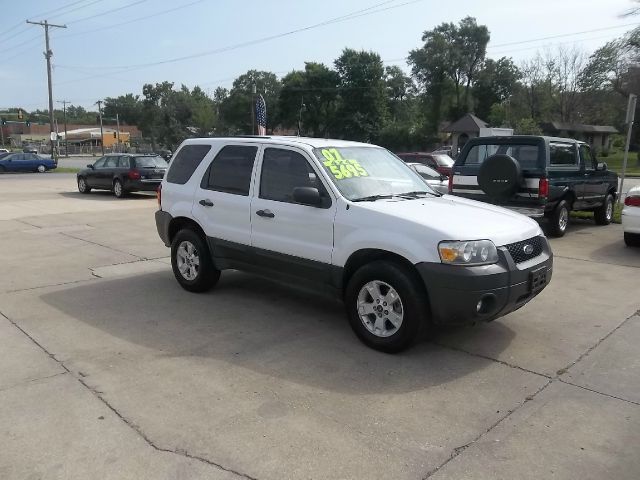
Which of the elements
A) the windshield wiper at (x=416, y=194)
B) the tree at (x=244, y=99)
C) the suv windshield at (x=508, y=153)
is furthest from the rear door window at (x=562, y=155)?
the tree at (x=244, y=99)

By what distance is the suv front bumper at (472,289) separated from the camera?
415 cm

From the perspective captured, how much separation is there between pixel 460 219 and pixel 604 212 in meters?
8.79

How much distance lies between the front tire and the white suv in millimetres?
13000

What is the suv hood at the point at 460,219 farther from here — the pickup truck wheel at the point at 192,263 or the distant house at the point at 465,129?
the distant house at the point at 465,129

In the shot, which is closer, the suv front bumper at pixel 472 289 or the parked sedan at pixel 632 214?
the suv front bumper at pixel 472 289

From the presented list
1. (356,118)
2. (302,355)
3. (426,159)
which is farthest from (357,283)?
(356,118)

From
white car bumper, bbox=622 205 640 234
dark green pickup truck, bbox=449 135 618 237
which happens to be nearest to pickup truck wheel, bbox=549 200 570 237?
dark green pickup truck, bbox=449 135 618 237

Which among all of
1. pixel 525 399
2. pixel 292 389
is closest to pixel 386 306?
pixel 292 389

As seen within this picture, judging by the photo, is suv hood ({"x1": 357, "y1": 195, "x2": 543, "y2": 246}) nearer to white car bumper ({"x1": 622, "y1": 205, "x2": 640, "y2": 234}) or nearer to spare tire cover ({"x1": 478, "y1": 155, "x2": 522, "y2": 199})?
spare tire cover ({"x1": 478, "y1": 155, "x2": 522, "y2": 199})

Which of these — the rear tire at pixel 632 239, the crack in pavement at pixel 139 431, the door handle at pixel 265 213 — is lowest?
the crack in pavement at pixel 139 431

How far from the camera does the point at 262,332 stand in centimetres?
510

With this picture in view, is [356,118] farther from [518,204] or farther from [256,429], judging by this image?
[256,429]

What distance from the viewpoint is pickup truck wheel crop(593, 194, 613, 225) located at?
38.7 ft

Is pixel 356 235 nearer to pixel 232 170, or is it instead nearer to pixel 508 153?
pixel 232 170
